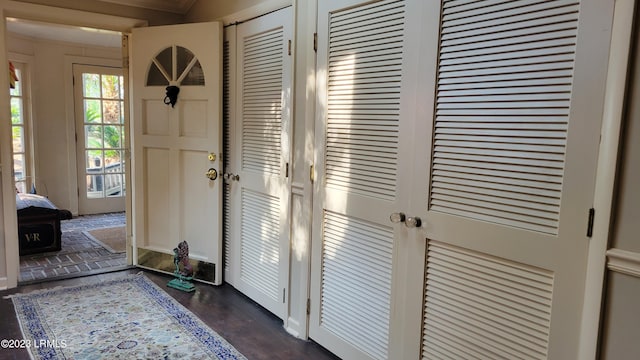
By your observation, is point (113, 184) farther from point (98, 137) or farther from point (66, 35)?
point (66, 35)

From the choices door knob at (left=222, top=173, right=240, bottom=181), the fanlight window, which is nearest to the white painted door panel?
door knob at (left=222, top=173, right=240, bottom=181)

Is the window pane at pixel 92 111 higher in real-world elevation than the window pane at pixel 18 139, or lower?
higher

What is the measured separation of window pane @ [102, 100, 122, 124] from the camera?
5.80m

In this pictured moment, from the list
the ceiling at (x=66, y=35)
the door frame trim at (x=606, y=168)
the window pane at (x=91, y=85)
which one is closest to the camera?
the door frame trim at (x=606, y=168)

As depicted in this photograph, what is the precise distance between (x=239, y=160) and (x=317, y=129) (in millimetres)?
982

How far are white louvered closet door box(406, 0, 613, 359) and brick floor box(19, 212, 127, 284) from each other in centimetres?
297

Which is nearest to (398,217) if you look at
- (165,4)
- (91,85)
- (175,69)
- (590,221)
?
(590,221)

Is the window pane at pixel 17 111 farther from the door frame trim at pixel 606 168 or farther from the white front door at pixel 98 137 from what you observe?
the door frame trim at pixel 606 168

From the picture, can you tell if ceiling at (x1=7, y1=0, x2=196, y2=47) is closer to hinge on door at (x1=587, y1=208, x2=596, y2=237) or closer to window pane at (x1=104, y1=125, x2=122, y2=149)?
window pane at (x1=104, y1=125, x2=122, y2=149)

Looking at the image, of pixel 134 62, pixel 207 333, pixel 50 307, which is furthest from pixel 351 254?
pixel 134 62

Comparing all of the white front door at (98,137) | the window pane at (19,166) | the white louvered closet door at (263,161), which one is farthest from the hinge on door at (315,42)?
the window pane at (19,166)

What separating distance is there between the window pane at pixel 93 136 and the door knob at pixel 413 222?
518 cm

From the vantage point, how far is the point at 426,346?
74.0 inches

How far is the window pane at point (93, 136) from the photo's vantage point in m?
5.72
